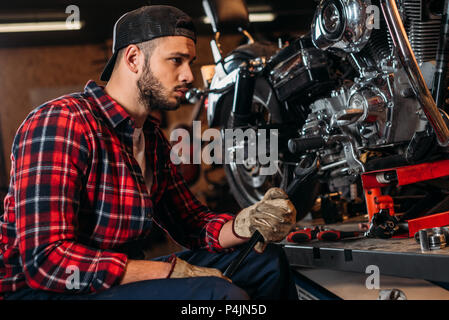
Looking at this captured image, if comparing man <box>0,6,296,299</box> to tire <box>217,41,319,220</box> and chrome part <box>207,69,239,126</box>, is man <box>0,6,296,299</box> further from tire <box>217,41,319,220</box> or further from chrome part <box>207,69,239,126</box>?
chrome part <box>207,69,239,126</box>

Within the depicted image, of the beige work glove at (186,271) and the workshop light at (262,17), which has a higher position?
the workshop light at (262,17)

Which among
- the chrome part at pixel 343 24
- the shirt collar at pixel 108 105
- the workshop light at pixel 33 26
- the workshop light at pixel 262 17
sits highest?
the workshop light at pixel 262 17

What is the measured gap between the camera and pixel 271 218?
1.21 metres

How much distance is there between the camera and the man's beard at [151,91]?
4.44 feet

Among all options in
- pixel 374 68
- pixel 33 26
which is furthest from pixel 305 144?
pixel 33 26

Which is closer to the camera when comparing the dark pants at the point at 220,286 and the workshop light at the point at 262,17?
the dark pants at the point at 220,286

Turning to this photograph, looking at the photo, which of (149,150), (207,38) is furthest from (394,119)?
(207,38)

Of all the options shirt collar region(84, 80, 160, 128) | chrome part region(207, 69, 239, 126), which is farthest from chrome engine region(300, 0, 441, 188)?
chrome part region(207, 69, 239, 126)

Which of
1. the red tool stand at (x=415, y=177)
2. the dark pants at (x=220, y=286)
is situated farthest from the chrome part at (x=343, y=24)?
the dark pants at (x=220, y=286)

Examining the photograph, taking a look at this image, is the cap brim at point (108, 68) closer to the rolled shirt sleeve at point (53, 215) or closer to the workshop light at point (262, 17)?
the rolled shirt sleeve at point (53, 215)

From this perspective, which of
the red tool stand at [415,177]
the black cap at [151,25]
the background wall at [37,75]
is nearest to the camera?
the black cap at [151,25]

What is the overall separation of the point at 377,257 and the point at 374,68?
666mm

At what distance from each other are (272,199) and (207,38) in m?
6.83

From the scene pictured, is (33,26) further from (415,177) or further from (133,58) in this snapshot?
(415,177)
